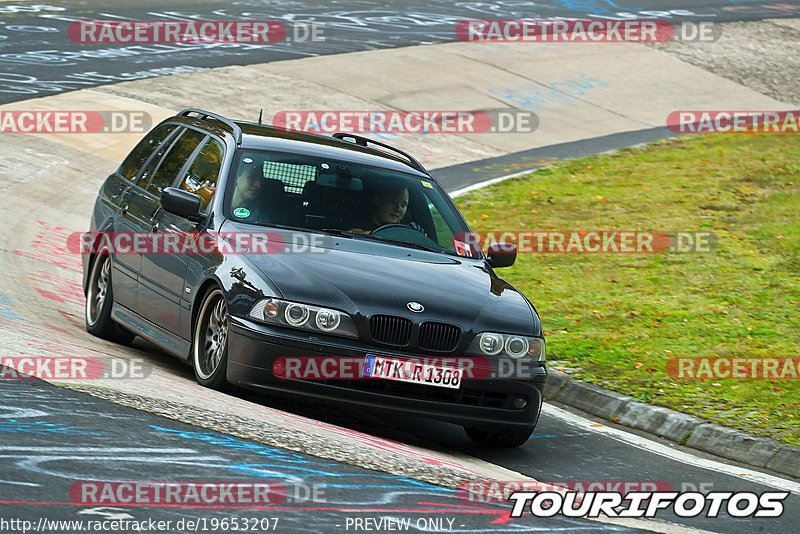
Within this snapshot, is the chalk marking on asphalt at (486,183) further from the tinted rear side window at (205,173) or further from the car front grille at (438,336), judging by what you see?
the car front grille at (438,336)

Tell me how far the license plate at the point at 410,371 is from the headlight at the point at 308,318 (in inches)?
7.8

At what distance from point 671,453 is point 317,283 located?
266 cm

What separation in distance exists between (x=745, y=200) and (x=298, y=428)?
1174 centimetres

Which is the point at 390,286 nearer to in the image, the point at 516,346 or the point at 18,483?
the point at 516,346

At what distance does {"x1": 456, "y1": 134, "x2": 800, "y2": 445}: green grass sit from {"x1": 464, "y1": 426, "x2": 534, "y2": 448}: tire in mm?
1606

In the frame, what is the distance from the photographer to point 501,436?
301 inches

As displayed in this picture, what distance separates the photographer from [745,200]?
16.9 meters

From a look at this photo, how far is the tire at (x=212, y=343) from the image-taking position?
7.25m

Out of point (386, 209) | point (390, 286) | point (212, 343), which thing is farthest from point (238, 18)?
point (390, 286)

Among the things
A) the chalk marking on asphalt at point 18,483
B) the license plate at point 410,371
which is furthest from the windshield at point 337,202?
the chalk marking on asphalt at point 18,483

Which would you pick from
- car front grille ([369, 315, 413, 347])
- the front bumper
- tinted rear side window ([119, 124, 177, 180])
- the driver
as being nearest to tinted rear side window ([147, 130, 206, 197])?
tinted rear side window ([119, 124, 177, 180])

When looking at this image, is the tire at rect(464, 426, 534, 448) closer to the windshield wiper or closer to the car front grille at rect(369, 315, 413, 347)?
the car front grille at rect(369, 315, 413, 347)

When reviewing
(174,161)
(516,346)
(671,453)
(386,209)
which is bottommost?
(671,453)

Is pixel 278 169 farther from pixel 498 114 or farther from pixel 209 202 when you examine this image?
pixel 498 114
